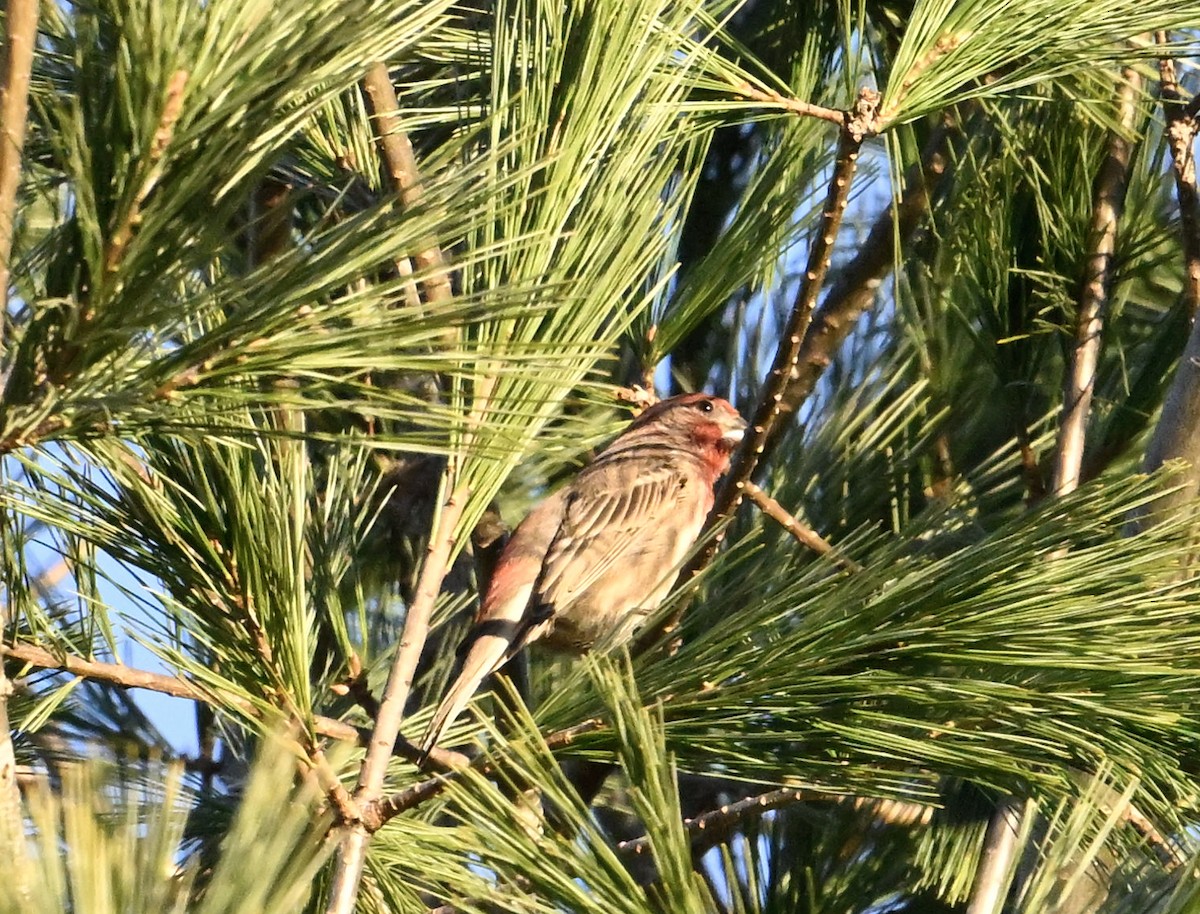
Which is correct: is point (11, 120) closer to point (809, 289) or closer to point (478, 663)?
point (809, 289)

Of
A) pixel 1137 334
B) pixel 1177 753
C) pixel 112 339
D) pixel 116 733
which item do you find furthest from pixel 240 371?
pixel 1137 334

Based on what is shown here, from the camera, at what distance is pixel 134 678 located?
7.28 ft

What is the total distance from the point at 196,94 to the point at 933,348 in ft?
11.7

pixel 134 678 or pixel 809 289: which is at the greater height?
pixel 809 289

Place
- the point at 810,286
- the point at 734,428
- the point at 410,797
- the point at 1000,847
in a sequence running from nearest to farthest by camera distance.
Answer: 1. the point at 410,797
2. the point at 810,286
3. the point at 1000,847
4. the point at 734,428

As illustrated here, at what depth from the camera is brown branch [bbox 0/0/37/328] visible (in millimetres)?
1452

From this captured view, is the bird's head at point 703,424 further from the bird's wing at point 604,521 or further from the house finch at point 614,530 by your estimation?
the bird's wing at point 604,521

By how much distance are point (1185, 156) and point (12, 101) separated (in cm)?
275

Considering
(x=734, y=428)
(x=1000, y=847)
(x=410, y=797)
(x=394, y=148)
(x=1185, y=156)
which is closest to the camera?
(x=410, y=797)

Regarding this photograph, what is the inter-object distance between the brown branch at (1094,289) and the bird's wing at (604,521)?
1.47 metres

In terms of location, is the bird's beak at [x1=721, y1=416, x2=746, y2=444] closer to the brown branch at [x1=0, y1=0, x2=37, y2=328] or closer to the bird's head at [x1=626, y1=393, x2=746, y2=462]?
the bird's head at [x1=626, y1=393, x2=746, y2=462]

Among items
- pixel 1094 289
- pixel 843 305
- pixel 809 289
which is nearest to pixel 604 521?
pixel 843 305

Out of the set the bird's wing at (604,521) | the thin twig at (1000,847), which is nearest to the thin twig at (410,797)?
the thin twig at (1000,847)

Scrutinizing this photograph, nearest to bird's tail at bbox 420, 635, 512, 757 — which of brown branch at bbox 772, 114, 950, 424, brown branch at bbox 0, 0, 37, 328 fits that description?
brown branch at bbox 772, 114, 950, 424
